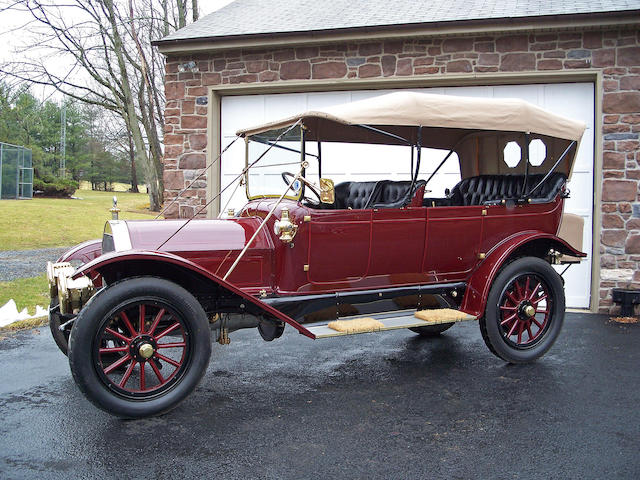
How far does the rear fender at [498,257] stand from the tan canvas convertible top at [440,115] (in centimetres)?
89

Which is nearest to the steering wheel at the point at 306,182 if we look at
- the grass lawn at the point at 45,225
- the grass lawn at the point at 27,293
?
the grass lawn at the point at 27,293

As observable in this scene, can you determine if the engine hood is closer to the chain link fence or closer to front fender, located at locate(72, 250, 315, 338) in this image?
front fender, located at locate(72, 250, 315, 338)

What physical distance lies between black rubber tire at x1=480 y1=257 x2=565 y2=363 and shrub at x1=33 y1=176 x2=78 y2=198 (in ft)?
77.4

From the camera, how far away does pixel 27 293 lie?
711 centimetres

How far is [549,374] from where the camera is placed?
431 centimetres

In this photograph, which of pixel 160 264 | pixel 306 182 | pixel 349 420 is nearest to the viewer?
pixel 349 420

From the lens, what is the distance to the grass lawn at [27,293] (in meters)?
6.66

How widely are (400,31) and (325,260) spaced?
4.07m

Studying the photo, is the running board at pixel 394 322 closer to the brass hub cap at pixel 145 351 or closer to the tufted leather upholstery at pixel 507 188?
the brass hub cap at pixel 145 351

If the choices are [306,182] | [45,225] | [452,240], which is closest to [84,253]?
[306,182]

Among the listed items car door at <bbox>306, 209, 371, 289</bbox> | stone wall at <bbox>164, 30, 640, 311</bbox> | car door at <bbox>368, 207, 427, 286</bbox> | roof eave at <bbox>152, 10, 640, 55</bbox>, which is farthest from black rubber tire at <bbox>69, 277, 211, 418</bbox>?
roof eave at <bbox>152, 10, 640, 55</bbox>

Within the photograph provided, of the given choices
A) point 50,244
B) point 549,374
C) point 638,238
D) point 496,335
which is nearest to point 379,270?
point 496,335

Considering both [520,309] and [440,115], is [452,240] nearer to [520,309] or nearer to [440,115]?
[520,309]

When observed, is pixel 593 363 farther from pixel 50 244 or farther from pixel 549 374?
pixel 50 244
